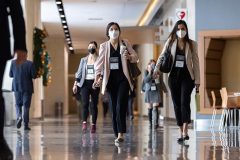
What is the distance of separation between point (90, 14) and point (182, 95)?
55.9ft

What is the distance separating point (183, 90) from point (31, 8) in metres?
11.6

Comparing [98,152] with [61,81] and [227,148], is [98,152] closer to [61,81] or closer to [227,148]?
[227,148]

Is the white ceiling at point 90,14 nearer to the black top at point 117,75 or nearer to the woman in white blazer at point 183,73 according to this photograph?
the woman in white blazer at point 183,73

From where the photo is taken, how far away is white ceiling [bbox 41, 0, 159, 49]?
2202cm

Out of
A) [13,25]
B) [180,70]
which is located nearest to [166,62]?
[180,70]

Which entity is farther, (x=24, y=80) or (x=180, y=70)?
(x=24, y=80)

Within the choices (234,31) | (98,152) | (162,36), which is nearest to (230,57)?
(234,31)

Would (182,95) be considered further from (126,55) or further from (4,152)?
(4,152)

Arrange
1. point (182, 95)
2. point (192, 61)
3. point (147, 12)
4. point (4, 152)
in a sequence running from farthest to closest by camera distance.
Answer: point (147, 12) → point (192, 61) → point (182, 95) → point (4, 152)

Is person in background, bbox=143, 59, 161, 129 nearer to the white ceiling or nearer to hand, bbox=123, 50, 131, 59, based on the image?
hand, bbox=123, 50, 131, 59

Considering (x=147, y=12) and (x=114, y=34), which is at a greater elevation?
(x=147, y=12)

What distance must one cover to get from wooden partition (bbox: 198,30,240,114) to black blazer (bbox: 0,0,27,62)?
33.1ft

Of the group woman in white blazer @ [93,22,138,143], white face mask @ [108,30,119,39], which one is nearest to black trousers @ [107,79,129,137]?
woman in white blazer @ [93,22,138,143]

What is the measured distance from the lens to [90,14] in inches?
976
